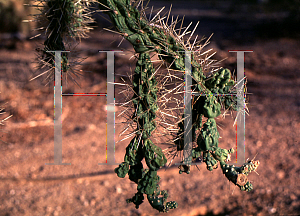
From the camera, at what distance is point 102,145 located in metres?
3.12

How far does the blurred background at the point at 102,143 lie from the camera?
2361 mm

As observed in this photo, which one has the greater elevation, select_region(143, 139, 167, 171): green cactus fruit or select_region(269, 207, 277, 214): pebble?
select_region(143, 139, 167, 171): green cactus fruit

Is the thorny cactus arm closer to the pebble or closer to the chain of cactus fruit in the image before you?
the chain of cactus fruit

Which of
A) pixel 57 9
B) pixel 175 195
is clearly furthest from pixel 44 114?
pixel 57 9

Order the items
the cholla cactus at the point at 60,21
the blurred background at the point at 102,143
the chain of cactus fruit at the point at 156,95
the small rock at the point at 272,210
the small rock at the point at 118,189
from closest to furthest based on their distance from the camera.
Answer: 1. the chain of cactus fruit at the point at 156,95
2. the cholla cactus at the point at 60,21
3. the small rock at the point at 272,210
4. the blurred background at the point at 102,143
5. the small rock at the point at 118,189

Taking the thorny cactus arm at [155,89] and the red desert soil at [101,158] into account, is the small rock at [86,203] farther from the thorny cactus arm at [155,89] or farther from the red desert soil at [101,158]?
the thorny cactus arm at [155,89]

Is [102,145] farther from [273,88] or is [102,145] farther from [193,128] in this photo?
[273,88]

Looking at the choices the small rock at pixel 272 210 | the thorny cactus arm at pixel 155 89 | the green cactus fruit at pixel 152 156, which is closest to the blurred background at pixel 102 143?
the small rock at pixel 272 210

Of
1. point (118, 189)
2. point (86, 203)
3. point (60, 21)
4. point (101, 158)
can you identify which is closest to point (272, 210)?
point (118, 189)

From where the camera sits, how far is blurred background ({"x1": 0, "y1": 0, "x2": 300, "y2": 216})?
2.36 metres

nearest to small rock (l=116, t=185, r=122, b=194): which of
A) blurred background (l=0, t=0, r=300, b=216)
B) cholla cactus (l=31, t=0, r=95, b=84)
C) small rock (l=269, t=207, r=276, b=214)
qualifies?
blurred background (l=0, t=0, r=300, b=216)

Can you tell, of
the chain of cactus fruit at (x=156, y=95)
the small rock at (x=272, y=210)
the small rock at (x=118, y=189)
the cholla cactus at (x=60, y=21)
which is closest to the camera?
the chain of cactus fruit at (x=156, y=95)

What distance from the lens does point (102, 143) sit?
314 cm

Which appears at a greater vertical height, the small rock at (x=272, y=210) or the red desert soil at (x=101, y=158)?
the red desert soil at (x=101, y=158)
